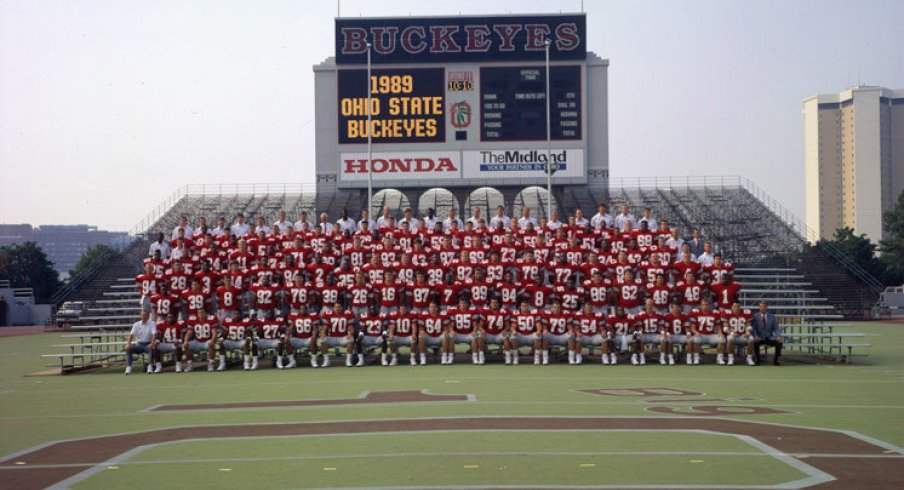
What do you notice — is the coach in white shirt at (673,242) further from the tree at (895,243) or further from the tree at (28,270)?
the tree at (28,270)

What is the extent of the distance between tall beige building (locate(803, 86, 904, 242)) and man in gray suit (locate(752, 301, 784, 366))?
134215mm

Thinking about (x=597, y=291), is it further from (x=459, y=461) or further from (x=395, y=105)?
(x=395, y=105)

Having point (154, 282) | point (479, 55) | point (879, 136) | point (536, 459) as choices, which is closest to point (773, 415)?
point (536, 459)

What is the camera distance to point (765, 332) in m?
16.8

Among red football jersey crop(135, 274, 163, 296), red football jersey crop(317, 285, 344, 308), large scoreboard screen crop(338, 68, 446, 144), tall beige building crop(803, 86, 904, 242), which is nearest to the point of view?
red football jersey crop(317, 285, 344, 308)

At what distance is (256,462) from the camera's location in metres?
7.74

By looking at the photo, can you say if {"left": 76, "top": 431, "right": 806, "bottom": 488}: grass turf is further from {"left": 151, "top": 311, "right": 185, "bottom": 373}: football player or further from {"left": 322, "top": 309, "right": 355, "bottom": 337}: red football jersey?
{"left": 151, "top": 311, "right": 185, "bottom": 373}: football player

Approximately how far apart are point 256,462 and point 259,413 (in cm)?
310

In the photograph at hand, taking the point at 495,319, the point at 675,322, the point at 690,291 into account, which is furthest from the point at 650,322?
the point at 495,319

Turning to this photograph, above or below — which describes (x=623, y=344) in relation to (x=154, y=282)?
below

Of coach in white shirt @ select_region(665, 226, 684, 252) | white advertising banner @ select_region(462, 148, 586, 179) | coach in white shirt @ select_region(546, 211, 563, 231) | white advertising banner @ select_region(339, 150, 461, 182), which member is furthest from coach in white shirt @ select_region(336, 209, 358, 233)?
white advertising banner @ select_region(462, 148, 586, 179)

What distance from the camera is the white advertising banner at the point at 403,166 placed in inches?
1196

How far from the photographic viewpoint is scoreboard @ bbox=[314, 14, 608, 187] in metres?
30.0

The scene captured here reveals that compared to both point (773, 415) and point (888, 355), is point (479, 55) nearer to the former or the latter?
point (888, 355)
